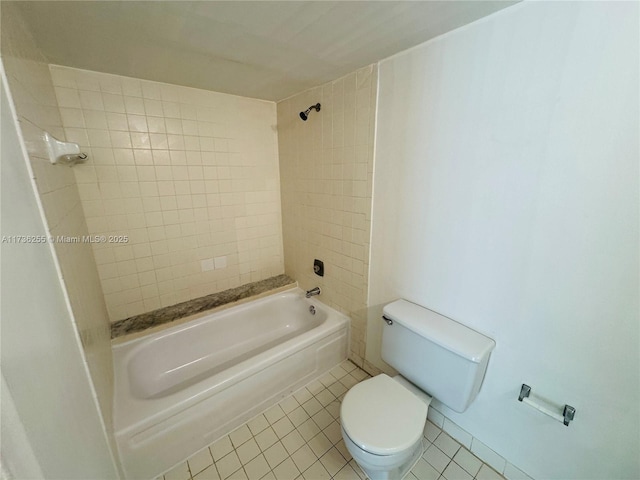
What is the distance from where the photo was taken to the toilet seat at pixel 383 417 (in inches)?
40.4

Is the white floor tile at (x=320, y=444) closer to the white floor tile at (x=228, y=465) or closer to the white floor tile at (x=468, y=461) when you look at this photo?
the white floor tile at (x=228, y=465)

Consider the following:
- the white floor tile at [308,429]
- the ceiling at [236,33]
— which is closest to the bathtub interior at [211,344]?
the white floor tile at [308,429]

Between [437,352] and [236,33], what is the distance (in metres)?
1.70

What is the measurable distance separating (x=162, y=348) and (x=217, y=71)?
5.91 feet

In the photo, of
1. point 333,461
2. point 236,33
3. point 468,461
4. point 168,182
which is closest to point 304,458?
point 333,461

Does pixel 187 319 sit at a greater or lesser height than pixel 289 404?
greater

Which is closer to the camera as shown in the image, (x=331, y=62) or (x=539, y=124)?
(x=539, y=124)

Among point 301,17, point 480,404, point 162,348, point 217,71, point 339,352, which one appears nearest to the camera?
point 301,17

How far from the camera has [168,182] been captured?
5.82ft

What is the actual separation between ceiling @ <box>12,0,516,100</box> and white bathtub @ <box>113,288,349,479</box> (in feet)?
5.31

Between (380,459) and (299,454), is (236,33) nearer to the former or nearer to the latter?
(380,459)

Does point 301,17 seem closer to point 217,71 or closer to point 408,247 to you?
point 217,71

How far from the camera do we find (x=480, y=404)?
1242 millimetres

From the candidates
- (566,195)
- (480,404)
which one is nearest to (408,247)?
(566,195)
